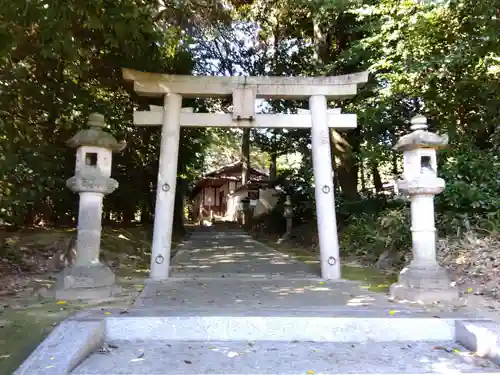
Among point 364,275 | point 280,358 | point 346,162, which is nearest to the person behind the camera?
point 280,358

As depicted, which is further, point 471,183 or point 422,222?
point 471,183

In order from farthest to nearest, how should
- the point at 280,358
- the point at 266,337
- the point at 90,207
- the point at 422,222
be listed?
the point at 90,207, the point at 422,222, the point at 266,337, the point at 280,358

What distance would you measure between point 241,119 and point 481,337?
183 inches

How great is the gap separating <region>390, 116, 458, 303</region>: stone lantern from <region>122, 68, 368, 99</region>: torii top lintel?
185 cm

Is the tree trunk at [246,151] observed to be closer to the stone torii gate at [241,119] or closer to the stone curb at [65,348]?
the stone torii gate at [241,119]

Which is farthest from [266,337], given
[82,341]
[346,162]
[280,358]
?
[346,162]

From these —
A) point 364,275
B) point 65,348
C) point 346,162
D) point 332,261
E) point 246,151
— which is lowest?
point 65,348

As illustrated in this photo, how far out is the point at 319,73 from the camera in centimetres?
1138

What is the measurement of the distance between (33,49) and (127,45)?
2133 millimetres

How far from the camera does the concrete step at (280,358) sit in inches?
126

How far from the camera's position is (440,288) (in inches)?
201

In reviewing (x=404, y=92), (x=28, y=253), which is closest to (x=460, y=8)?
(x=404, y=92)

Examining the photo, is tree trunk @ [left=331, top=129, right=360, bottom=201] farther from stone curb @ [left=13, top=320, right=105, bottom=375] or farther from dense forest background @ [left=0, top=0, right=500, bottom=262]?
stone curb @ [left=13, top=320, right=105, bottom=375]

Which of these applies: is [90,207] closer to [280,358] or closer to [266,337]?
[266,337]
